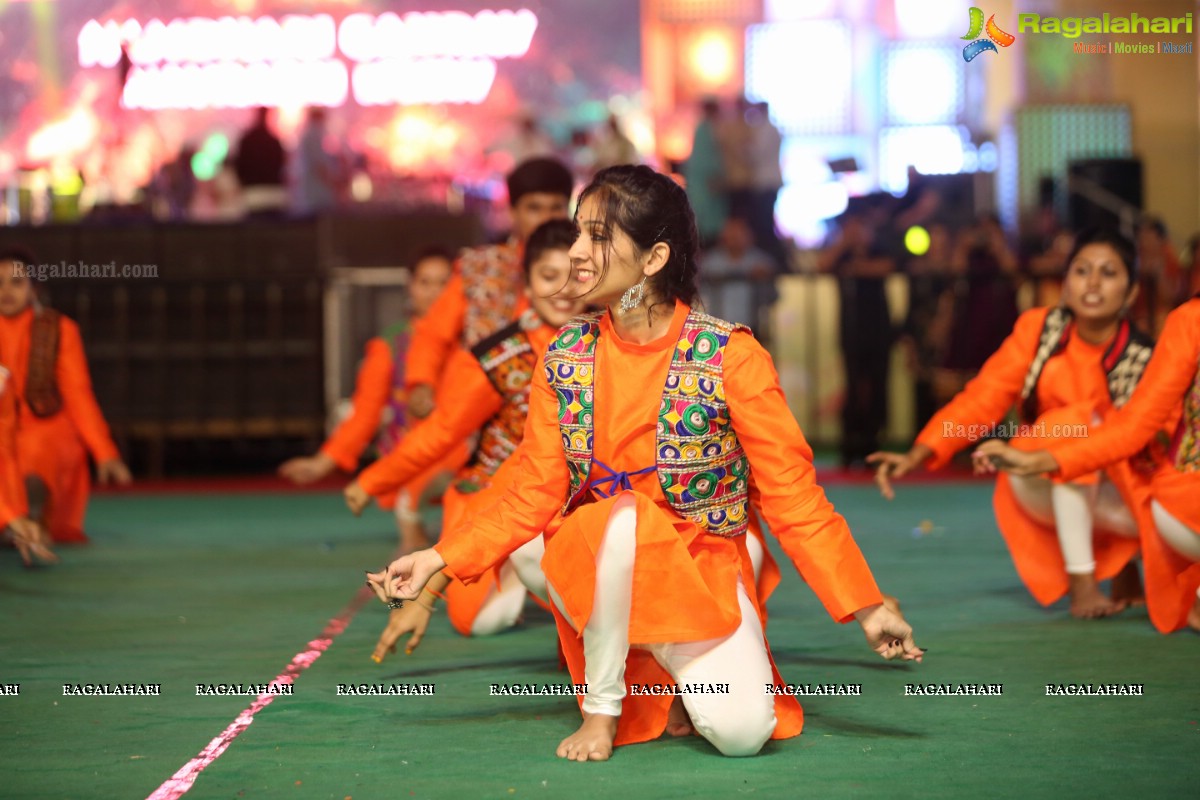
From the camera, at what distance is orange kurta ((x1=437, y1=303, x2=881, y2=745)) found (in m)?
3.13

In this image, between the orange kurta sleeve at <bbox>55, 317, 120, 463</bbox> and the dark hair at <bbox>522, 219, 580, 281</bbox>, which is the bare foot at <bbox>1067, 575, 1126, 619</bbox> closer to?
the dark hair at <bbox>522, 219, 580, 281</bbox>

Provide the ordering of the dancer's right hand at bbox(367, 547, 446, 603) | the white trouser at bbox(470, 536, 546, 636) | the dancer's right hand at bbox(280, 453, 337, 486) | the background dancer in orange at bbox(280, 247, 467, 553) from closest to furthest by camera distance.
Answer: the dancer's right hand at bbox(367, 547, 446, 603), the white trouser at bbox(470, 536, 546, 636), the dancer's right hand at bbox(280, 453, 337, 486), the background dancer in orange at bbox(280, 247, 467, 553)

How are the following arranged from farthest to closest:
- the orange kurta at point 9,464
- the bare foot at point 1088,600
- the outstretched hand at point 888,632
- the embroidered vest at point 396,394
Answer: the embroidered vest at point 396,394
the orange kurta at point 9,464
the bare foot at point 1088,600
the outstretched hand at point 888,632

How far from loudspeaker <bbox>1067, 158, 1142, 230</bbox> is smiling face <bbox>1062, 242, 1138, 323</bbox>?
881 cm

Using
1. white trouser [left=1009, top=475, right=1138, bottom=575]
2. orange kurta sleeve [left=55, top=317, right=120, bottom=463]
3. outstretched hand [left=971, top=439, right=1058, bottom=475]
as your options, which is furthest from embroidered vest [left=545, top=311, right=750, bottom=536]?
orange kurta sleeve [left=55, top=317, right=120, bottom=463]

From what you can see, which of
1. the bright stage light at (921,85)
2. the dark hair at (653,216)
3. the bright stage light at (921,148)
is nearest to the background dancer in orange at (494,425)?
the dark hair at (653,216)

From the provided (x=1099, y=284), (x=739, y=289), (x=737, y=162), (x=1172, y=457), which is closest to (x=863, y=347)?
(x=739, y=289)

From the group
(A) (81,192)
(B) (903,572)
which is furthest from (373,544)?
(A) (81,192)

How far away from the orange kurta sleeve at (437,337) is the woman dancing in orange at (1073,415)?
1780 millimetres

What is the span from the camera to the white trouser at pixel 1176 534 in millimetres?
4359

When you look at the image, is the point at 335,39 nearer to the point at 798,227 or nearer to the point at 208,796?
the point at 798,227

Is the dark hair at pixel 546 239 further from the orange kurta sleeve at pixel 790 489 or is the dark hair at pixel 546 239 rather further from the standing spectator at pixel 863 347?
the standing spectator at pixel 863 347

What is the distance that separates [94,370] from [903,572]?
6695 mm

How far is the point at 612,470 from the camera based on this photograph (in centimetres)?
333
